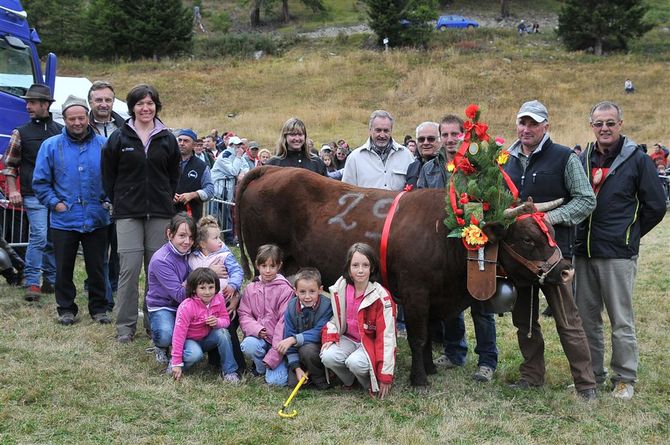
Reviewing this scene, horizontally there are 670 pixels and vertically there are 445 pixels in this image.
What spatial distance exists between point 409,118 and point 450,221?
2874 cm

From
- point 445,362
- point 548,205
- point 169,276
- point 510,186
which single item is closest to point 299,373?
point 169,276

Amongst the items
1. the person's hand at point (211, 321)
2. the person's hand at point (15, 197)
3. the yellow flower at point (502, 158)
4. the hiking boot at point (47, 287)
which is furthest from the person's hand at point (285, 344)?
the person's hand at point (15, 197)

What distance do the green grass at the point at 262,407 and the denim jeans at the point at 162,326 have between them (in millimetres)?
221

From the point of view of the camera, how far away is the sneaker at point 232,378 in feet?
17.1

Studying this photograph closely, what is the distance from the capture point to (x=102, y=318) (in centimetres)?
668

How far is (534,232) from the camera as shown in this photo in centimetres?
484

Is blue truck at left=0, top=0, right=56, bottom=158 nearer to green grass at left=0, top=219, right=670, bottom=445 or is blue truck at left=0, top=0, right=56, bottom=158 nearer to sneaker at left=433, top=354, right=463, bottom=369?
green grass at left=0, top=219, right=670, bottom=445

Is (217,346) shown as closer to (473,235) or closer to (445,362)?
(445,362)

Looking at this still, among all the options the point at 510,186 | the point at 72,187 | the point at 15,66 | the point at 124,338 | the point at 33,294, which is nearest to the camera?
the point at 510,186

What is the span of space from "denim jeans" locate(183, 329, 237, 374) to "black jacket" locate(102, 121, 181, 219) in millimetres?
1369

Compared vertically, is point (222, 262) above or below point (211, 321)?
above

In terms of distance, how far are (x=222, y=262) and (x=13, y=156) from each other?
3.37m

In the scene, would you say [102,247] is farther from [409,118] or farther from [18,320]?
[409,118]

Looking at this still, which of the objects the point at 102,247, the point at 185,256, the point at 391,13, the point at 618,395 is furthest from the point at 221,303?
the point at 391,13
